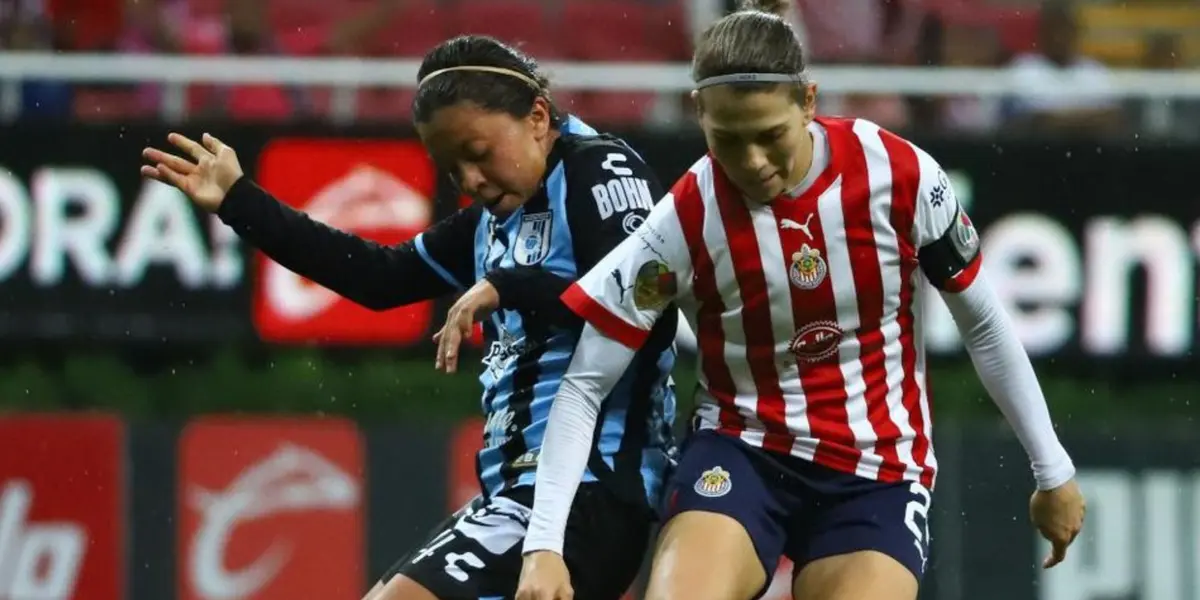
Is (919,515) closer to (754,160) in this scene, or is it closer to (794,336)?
(794,336)

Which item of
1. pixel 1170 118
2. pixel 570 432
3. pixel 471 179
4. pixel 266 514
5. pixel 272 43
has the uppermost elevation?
pixel 272 43

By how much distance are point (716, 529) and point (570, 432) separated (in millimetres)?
310

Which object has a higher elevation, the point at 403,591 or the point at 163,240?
the point at 163,240

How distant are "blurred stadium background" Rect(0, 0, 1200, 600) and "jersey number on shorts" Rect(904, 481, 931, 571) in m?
3.02

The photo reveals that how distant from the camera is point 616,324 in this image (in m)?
3.83

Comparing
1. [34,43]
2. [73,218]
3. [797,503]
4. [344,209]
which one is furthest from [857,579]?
[34,43]

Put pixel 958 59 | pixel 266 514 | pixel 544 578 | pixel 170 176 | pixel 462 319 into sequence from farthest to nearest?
1. pixel 958 59
2. pixel 266 514
3. pixel 170 176
4. pixel 462 319
5. pixel 544 578

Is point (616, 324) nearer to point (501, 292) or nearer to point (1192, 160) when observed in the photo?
point (501, 292)

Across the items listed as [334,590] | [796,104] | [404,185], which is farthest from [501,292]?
[404,185]

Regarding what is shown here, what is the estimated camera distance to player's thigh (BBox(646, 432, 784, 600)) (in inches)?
143

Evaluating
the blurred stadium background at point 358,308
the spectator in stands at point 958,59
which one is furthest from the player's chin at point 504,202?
the spectator in stands at point 958,59

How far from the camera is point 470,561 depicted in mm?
3959

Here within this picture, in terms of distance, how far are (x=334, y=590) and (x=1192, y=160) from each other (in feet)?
12.3

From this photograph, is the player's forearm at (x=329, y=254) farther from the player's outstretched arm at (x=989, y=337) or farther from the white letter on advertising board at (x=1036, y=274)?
the white letter on advertising board at (x=1036, y=274)
